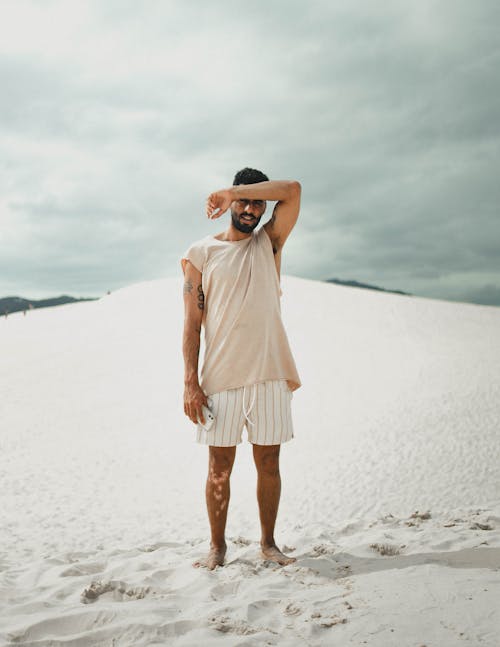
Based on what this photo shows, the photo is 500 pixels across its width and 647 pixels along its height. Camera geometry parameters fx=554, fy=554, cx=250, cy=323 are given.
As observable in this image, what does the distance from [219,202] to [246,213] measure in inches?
7.8

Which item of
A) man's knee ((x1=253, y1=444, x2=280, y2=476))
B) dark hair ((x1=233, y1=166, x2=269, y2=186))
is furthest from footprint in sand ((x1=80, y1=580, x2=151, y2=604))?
dark hair ((x1=233, y1=166, x2=269, y2=186))

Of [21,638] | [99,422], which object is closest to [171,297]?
[99,422]

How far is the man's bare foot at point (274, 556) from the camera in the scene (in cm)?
358

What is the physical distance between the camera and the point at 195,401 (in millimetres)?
3521

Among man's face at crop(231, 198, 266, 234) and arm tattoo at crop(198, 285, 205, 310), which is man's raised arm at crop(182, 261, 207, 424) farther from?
man's face at crop(231, 198, 266, 234)

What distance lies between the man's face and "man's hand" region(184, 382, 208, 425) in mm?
1081

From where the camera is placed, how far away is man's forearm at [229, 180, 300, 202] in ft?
11.4

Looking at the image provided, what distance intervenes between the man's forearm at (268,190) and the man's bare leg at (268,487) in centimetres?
159

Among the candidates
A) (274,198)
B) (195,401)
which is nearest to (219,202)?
(274,198)

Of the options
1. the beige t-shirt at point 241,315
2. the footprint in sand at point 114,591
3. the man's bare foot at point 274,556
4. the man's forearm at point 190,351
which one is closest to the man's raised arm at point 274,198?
the beige t-shirt at point 241,315

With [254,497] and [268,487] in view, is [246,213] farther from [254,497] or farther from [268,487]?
[254,497]

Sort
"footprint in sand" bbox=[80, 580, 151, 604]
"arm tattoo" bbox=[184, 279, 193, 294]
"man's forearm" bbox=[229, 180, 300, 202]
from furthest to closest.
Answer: "arm tattoo" bbox=[184, 279, 193, 294]
"man's forearm" bbox=[229, 180, 300, 202]
"footprint in sand" bbox=[80, 580, 151, 604]

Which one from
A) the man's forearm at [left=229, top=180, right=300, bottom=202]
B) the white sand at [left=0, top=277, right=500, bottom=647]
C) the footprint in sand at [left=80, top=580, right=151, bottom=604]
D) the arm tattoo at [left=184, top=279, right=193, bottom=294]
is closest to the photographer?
the white sand at [left=0, top=277, right=500, bottom=647]

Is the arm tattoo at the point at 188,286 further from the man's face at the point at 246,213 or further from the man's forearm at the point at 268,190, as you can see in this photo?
the man's forearm at the point at 268,190
